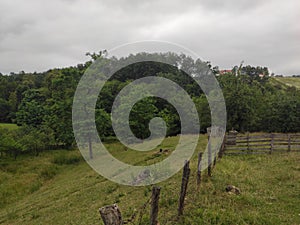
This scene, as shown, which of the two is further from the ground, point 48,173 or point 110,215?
point 110,215

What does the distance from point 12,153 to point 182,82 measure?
3685 cm

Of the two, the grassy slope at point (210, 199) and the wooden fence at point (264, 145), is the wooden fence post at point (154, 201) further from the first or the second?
the wooden fence at point (264, 145)

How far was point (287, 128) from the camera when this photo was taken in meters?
38.9

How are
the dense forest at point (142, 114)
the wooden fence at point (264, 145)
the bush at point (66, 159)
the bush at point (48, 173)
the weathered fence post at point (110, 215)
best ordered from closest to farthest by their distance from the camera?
the weathered fence post at point (110, 215) → the wooden fence at point (264, 145) → the bush at point (48, 173) → the bush at point (66, 159) → the dense forest at point (142, 114)

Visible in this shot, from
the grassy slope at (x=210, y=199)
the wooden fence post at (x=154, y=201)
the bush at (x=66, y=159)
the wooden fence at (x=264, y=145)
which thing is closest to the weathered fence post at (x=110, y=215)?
the wooden fence post at (x=154, y=201)

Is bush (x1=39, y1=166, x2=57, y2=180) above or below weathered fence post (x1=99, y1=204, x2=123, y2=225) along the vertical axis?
below

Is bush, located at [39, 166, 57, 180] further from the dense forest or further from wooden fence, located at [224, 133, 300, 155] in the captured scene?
wooden fence, located at [224, 133, 300, 155]

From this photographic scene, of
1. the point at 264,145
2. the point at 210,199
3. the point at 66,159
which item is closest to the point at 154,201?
the point at 210,199

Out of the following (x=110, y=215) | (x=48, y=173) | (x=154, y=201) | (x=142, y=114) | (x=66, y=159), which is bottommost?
(x=48, y=173)

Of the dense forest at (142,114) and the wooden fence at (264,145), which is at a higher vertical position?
the dense forest at (142,114)

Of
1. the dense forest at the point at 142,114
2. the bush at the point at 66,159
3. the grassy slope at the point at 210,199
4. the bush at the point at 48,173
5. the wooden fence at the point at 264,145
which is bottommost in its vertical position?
the bush at the point at 48,173

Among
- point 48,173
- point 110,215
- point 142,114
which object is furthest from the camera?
point 142,114

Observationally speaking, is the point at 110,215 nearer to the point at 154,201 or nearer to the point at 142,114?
the point at 154,201

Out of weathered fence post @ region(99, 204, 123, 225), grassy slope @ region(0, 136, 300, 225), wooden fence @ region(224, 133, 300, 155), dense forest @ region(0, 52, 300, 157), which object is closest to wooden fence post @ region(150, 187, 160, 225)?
weathered fence post @ region(99, 204, 123, 225)
